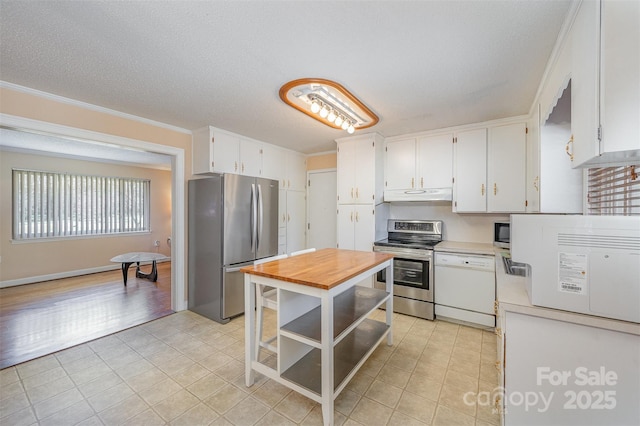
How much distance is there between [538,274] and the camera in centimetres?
114

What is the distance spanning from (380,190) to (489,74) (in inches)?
74.2

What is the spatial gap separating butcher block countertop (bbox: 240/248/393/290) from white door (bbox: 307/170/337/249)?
1.94 metres

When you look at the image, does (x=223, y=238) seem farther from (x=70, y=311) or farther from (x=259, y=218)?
Result: (x=70, y=311)

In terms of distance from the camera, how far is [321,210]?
4555 millimetres

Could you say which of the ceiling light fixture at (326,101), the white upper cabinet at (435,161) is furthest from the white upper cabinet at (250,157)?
the white upper cabinet at (435,161)

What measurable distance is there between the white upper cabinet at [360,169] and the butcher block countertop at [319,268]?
4.26 ft

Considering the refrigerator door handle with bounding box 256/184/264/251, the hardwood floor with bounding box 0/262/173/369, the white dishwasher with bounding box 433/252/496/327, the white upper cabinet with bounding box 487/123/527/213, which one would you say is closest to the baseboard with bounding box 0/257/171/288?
the hardwood floor with bounding box 0/262/173/369

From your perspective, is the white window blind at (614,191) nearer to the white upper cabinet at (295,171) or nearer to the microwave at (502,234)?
the microwave at (502,234)

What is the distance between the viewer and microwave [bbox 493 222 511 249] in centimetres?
304

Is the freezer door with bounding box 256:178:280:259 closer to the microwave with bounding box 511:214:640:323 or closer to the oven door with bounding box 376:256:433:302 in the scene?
the oven door with bounding box 376:256:433:302

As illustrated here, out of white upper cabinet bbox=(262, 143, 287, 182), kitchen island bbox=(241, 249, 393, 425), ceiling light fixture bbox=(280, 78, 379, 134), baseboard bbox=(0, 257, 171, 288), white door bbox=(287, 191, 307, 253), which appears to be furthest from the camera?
white door bbox=(287, 191, 307, 253)

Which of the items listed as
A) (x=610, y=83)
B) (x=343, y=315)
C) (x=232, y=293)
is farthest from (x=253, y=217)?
(x=610, y=83)

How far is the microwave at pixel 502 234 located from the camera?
120 inches

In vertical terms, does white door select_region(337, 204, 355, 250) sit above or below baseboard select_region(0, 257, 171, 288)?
above
